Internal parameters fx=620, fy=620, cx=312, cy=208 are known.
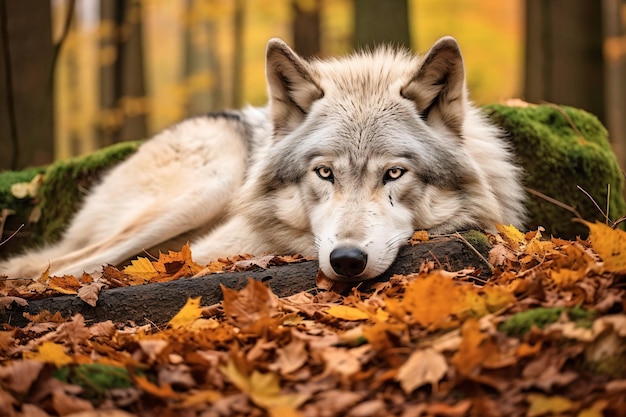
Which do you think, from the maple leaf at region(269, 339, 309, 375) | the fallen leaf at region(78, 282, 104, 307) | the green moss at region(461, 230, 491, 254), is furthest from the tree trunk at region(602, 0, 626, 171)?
the maple leaf at region(269, 339, 309, 375)

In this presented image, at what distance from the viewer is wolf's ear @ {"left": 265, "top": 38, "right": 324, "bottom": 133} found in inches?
174

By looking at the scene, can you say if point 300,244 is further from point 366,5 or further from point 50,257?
point 366,5

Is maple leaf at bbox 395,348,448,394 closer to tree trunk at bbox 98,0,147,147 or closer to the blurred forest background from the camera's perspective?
the blurred forest background

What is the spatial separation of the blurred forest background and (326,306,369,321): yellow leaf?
4.10m

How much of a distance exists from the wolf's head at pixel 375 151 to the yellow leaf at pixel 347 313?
0.54m

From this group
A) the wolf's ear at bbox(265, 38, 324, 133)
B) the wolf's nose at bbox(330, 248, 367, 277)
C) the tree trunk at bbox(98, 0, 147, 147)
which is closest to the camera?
the wolf's nose at bbox(330, 248, 367, 277)

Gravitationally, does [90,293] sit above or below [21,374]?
below

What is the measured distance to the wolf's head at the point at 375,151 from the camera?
391 cm

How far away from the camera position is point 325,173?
4133 millimetres

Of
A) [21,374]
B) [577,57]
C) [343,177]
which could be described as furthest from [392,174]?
[577,57]

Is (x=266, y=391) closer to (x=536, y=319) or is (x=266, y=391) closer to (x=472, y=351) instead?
(x=472, y=351)

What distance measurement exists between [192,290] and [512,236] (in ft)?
6.71

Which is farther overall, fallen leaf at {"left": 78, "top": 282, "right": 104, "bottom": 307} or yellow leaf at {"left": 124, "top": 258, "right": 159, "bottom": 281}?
yellow leaf at {"left": 124, "top": 258, "right": 159, "bottom": 281}

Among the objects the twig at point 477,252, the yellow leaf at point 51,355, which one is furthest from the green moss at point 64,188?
the twig at point 477,252
